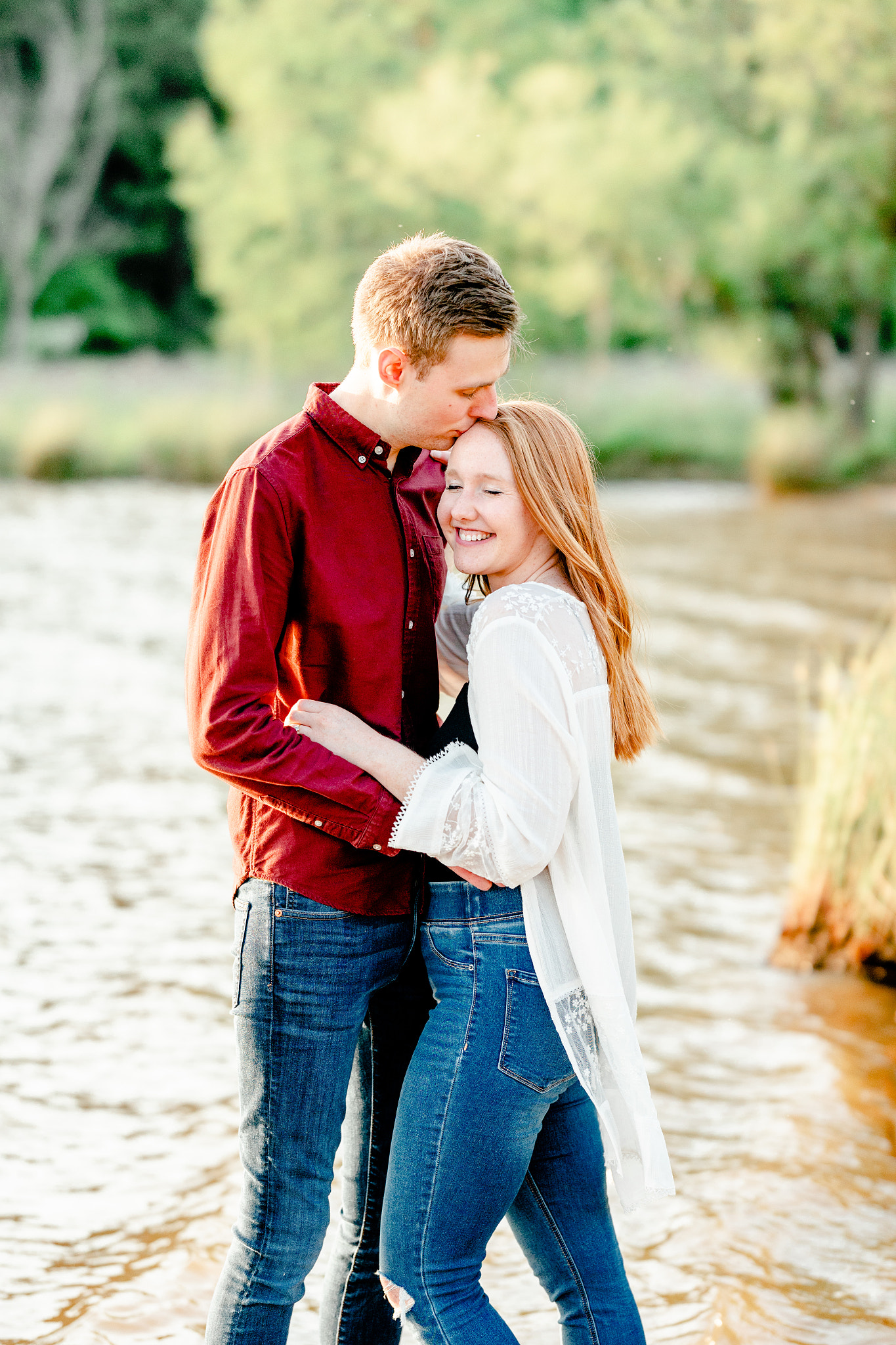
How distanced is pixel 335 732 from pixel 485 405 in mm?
523

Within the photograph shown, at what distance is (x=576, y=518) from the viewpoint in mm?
1978

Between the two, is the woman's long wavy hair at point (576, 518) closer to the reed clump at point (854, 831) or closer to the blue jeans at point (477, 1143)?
the blue jeans at point (477, 1143)

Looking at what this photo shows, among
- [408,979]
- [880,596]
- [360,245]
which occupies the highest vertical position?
[360,245]

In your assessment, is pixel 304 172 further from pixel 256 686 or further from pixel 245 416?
pixel 256 686

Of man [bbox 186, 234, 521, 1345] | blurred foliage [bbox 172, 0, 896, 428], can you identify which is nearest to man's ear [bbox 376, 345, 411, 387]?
man [bbox 186, 234, 521, 1345]

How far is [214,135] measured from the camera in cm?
3117

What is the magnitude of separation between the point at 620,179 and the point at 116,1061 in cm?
2502

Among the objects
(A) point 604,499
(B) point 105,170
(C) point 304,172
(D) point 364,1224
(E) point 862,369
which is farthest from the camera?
(B) point 105,170

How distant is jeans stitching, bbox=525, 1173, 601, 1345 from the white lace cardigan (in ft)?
0.39

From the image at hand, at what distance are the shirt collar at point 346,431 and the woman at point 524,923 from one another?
0.13m

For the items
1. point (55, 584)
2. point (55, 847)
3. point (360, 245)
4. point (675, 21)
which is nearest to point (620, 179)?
point (675, 21)

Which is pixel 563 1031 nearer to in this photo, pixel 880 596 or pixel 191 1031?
pixel 191 1031

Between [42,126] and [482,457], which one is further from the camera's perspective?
[42,126]

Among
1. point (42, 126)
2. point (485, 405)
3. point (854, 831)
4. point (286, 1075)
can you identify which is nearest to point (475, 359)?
point (485, 405)
